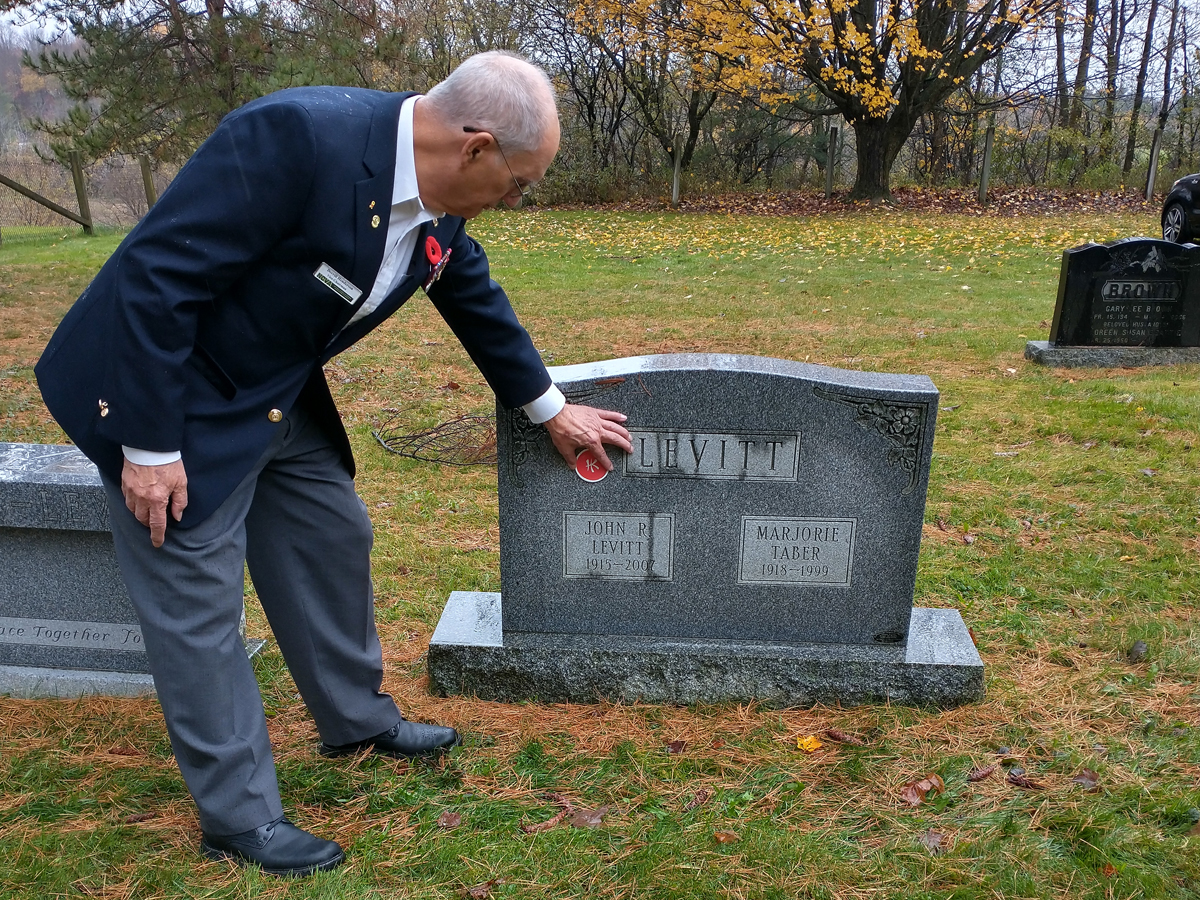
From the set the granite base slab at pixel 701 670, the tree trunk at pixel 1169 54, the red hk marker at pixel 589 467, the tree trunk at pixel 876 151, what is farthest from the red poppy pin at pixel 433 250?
the tree trunk at pixel 1169 54

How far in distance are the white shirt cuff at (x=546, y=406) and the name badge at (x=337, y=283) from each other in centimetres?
77

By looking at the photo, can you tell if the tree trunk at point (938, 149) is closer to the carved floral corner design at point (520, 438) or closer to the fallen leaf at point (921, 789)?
the carved floral corner design at point (520, 438)

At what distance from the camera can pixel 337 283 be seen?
6.73ft

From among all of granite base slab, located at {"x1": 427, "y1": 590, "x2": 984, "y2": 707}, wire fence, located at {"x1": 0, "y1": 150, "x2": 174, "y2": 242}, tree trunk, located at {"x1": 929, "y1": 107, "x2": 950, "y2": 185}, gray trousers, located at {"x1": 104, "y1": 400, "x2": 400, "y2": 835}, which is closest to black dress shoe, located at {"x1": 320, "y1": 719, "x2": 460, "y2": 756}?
gray trousers, located at {"x1": 104, "y1": 400, "x2": 400, "y2": 835}

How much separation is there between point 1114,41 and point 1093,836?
25172mm

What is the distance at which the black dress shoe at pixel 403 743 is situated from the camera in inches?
110

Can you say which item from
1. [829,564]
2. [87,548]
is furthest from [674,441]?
[87,548]

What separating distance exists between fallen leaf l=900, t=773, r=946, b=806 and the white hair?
200 centimetres

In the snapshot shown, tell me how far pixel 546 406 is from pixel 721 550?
773 millimetres

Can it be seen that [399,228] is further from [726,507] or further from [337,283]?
[726,507]

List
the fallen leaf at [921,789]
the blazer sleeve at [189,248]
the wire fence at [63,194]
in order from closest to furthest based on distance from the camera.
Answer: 1. the blazer sleeve at [189,248]
2. the fallen leaf at [921,789]
3. the wire fence at [63,194]

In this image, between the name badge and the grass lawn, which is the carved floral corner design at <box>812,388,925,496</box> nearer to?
the grass lawn

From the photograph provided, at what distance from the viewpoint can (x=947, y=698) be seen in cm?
308

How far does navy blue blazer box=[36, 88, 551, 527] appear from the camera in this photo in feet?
6.02
